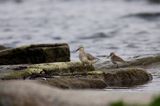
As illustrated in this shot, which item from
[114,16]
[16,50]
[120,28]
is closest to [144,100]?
[16,50]

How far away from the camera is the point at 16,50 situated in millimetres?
13086

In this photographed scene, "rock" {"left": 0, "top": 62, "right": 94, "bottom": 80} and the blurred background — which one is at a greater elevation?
"rock" {"left": 0, "top": 62, "right": 94, "bottom": 80}

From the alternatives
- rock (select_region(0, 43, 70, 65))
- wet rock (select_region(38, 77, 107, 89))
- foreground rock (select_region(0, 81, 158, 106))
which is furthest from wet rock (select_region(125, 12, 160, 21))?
foreground rock (select_region(0, 81, 158, 106))

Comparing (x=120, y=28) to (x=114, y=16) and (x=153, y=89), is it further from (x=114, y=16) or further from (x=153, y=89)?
(x=153, y=89)

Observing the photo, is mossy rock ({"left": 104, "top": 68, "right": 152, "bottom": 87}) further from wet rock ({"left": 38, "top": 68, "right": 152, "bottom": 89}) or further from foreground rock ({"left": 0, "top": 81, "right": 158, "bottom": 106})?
foreground rock ({"left": 0, "top": 81, "right": 158, "bottom": 106})

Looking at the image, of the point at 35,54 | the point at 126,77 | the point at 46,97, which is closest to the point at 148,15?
the point at 35,54

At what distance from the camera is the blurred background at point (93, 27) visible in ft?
69.5

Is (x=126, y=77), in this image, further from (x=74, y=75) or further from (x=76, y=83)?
(x=76, y=83)

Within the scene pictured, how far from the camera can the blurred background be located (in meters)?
21.2

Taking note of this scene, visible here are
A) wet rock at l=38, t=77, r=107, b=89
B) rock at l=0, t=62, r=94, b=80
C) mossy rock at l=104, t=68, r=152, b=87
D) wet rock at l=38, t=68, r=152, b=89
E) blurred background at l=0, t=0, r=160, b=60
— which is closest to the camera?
wet rock at l=38, t=77, r=107, b=89

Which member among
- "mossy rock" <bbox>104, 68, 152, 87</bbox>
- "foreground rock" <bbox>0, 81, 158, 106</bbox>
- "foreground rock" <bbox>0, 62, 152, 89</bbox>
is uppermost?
"foreground rock" <bbox>0, 81, 158, 106</bbox>

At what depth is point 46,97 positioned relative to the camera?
22.6 ft

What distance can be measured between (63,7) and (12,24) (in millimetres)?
10657

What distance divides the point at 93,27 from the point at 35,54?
1567 centimetres
